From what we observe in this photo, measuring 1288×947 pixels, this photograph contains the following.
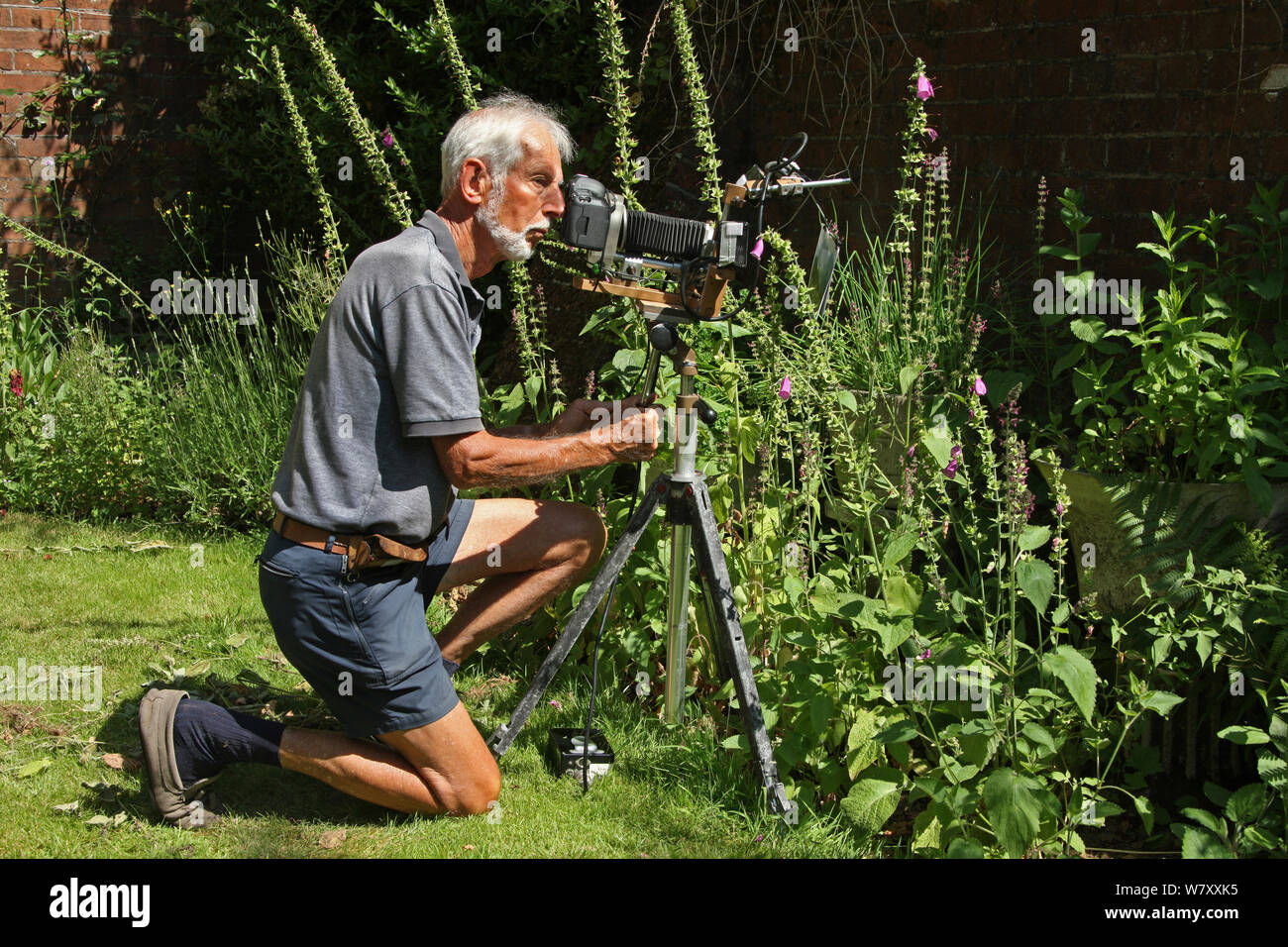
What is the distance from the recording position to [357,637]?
109 inches

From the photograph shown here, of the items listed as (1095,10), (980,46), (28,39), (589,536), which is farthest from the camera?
(28,39)

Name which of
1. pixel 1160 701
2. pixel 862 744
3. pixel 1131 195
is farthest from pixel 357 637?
pixel 1131 195

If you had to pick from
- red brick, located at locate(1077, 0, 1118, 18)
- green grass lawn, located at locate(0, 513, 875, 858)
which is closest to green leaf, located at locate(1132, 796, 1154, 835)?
green grass lawn, located at locate(0, 513, 875, 858)

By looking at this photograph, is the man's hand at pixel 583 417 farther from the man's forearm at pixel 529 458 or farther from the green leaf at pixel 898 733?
the green leaf at pixel 898 733

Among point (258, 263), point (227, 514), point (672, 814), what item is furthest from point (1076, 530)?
point (258, 263)

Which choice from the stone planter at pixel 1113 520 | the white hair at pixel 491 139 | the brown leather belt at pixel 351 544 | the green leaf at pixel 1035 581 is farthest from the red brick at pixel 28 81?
the green leaf at pixel 1035 581

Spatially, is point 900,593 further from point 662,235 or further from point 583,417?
point 662,235

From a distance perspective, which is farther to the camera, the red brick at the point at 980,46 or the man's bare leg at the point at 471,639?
the red brick at the point at 980,46

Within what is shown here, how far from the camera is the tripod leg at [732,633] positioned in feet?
9.18

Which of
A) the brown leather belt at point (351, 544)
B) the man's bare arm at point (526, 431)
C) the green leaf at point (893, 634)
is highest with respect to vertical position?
the man's bare arm at point (526, 431)

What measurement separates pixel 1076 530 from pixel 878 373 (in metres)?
0.74

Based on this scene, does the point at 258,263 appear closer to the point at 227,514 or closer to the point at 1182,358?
the point at 227,514

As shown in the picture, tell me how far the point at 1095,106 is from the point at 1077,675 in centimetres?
222

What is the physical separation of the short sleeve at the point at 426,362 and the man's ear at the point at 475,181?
32 cm
